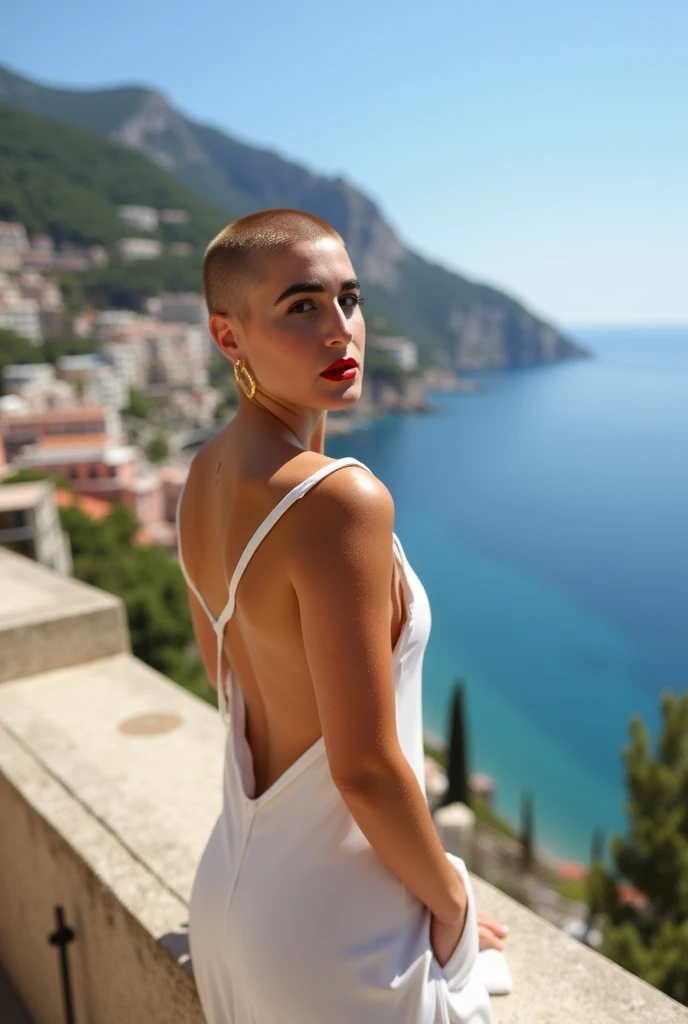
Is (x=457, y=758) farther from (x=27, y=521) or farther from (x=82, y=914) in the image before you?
(x=82, y=914)

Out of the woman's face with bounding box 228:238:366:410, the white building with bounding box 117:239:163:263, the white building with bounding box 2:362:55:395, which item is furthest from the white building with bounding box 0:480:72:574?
the white building with bounding box 117:239:163:263

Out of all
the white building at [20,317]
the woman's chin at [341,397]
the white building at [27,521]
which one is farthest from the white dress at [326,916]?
the white building at [20,317]

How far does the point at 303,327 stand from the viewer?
3.56 ft

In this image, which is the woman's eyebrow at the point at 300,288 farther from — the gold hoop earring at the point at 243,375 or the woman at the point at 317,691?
the gold hoop earring at the point at 243,375

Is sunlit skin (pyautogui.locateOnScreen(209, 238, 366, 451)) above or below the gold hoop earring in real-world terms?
above

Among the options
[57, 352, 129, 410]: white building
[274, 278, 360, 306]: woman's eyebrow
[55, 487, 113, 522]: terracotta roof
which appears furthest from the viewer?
[57, 352, 129, 410]: white building

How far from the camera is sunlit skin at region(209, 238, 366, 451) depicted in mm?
1083

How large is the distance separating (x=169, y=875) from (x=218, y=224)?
11760 centimetres

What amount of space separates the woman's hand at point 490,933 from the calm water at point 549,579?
25884 mm

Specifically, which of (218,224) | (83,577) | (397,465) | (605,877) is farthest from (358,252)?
(605,877)

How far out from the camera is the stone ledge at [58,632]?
9.45 feet

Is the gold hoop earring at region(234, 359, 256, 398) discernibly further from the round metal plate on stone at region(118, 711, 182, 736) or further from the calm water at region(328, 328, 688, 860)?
the calm water at region(328, 328, 688, 860)

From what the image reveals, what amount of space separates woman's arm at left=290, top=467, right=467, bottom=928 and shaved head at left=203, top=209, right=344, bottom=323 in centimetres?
33

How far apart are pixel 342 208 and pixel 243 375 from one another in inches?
6657
